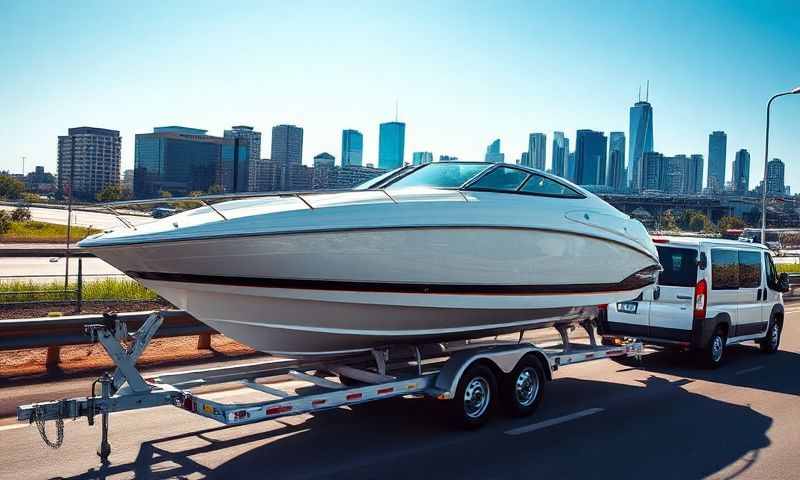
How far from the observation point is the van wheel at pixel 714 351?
11.1 meters

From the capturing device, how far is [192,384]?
6.62 metres

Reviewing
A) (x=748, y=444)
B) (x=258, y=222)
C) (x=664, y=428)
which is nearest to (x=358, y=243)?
(x=258, y=222)

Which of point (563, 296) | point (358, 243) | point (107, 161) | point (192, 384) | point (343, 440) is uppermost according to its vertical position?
point (107, 161)

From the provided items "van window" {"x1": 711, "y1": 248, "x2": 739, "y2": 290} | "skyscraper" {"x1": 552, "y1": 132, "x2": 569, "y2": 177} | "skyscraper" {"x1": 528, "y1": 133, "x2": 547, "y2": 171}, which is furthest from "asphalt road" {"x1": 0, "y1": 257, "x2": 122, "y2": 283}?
"skyscraper" {"x1": 528, "y1": 133, "x2": 547, "y2": 171}

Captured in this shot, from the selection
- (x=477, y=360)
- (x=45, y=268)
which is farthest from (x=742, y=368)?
(x=45, y=268)

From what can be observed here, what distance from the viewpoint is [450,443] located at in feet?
22.7

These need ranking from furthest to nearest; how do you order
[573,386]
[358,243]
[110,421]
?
[573,386], [110,421], [358,243]

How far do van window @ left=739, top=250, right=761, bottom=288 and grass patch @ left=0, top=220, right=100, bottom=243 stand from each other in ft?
85.5

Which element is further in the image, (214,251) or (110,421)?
(110,421)

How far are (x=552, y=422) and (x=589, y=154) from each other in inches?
6845

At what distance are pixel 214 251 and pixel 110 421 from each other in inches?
92.9

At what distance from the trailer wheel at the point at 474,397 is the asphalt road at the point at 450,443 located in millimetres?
138

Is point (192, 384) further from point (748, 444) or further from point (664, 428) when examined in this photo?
point (748, 444)

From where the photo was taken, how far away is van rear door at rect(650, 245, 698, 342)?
10836mm
